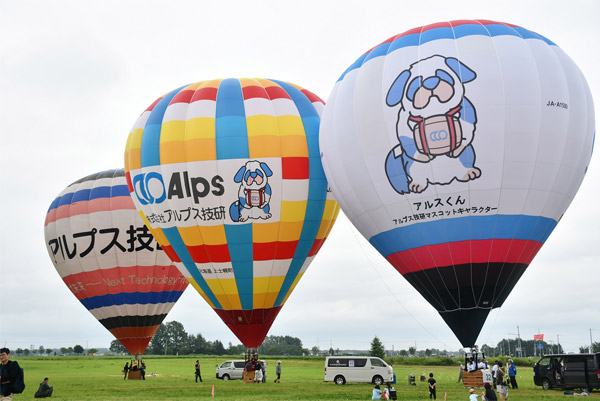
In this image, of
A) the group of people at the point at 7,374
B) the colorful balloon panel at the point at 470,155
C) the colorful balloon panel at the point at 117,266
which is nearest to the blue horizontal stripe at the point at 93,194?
the colorful balloon panel at the point at 117,266

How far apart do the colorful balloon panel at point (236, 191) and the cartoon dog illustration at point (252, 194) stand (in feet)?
0.11

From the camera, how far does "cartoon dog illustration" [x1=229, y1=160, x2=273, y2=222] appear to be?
21.3m

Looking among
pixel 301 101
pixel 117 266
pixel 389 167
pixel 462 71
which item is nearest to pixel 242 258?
pixel 301 101

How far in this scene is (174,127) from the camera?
72.6 ft

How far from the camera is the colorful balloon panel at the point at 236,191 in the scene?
21375 mm

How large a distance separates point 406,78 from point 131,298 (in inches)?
671

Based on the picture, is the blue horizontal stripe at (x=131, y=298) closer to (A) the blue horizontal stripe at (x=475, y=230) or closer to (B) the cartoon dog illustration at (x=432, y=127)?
(A) the blue horizontal stripe at (x=475, y=230)

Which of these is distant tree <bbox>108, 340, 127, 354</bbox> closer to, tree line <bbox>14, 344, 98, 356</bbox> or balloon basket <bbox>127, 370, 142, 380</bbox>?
tree line <bbox>14, 344, 98, 356</bbox>

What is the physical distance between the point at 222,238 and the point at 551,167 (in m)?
10.9

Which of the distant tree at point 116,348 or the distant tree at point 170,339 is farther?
the distant tree at point 116,348

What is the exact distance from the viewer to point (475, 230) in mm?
16219

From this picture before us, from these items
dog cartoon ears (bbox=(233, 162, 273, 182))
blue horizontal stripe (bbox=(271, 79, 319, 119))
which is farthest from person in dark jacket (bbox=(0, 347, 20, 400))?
blue horizontal stripe (bbox=(271, 79, 319, 119))

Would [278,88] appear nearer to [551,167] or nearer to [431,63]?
[431,63]

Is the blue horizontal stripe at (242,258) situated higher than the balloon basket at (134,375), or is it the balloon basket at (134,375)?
the blue horizontal stripe at (242,258)
